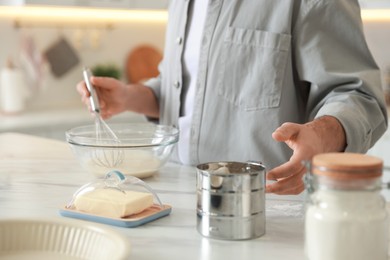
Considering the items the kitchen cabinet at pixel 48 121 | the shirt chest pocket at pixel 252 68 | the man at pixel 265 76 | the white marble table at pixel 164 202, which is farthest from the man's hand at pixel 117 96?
the kitchen cabinet at pixel 48 121

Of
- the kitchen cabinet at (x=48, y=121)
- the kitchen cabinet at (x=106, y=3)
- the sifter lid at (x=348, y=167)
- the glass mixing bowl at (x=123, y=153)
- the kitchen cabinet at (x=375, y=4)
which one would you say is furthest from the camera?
the kitchen cabinet at (x=375, y=4)

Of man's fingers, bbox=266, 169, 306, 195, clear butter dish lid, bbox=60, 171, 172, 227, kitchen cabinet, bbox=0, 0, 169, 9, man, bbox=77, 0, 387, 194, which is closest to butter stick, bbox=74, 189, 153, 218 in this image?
clear butter dish lid, bbox=60, 171, 172, 227

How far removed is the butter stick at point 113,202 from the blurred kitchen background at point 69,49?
175cm

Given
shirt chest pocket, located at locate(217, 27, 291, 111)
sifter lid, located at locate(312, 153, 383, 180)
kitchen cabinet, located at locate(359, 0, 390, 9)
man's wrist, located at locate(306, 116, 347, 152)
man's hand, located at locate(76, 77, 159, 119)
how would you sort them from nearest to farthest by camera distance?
sifter lid, located at locate(312, 153, 383, 180) → man's wrist, located at locate(306, 116, 347, 152) → shirt chest pocket, located at locate(217, 27, 291, 111) → man's hand, located at locate(76, 77, 159, 119) → kitchen cabinet, located at locate(359, 0, 390, 9)

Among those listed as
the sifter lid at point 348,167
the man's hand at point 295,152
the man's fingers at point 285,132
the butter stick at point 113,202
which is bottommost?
the butter stick at point 113,202

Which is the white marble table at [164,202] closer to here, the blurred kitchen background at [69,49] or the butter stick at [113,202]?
the butter stick at [113,202]

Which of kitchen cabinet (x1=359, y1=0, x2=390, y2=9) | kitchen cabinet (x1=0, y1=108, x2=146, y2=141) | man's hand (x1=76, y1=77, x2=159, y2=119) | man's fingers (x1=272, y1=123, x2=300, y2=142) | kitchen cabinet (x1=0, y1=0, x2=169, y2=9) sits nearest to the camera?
man's fingers (x1=272, y1=123, x2=300, y2=142)

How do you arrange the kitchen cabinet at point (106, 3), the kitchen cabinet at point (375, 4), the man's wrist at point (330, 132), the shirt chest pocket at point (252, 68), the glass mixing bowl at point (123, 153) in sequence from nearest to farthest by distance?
the man's wrist at point (330, 132), the glass mixing bowl at point (123, 153), the shirt chest pocket at point (252, 68), the kitchen cabinet at point (106, 3), the kitchen cabinet at point (375, 4)

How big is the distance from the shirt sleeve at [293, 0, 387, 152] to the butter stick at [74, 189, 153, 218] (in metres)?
0.52

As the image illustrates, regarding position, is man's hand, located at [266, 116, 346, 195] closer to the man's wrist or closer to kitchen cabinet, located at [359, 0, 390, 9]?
the man's wrist

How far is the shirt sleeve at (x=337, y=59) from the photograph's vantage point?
1.45m

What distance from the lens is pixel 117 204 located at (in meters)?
1.09

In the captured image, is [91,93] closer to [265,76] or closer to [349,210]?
[265,76]

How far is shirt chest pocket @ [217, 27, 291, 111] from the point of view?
5.02 ft
